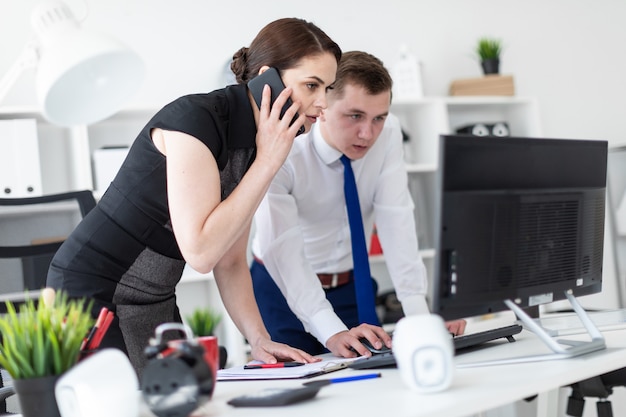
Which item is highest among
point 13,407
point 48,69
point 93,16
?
point 93,16

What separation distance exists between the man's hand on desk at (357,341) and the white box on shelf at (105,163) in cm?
206

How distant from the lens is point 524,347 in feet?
5.11

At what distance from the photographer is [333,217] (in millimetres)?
2340

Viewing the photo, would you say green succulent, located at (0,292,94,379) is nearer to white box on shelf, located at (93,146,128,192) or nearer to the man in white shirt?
the man in white shirt

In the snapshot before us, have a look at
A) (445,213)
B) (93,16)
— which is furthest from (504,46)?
(445,213)

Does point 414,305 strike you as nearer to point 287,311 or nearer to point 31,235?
point 287,311

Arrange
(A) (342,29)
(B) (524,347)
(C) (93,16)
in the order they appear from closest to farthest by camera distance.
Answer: (B) (524,347) → (C) (93,16) → (A) (342,29)

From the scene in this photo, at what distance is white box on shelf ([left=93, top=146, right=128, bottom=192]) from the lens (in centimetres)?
356

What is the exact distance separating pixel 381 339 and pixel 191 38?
2.67m

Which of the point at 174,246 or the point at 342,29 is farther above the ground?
the point at 342,29

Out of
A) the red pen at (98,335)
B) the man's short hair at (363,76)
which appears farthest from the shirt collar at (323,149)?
the red pen at (98,335)

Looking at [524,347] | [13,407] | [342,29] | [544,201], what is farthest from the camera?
[342,29]

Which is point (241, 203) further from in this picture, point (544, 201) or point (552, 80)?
point (552, 80)

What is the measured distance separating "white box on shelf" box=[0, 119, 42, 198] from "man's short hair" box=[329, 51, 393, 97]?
68.9 inches
